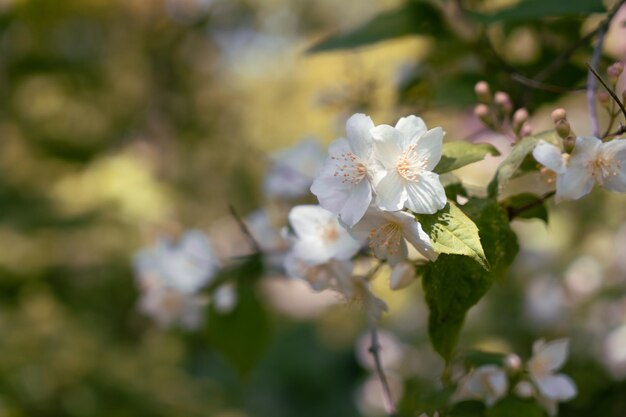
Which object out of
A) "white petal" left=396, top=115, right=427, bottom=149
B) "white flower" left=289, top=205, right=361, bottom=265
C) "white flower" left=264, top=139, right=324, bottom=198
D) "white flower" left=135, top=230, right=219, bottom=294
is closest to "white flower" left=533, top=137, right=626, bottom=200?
"white petal" left=396, top=115, right=427, bottom=149

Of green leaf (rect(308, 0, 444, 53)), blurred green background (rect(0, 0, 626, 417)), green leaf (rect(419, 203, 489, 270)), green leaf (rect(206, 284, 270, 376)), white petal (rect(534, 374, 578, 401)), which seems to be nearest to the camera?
green leaf (rect(419, 203, 489, 270))

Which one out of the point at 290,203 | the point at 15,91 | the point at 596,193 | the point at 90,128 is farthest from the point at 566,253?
the point at 15,91

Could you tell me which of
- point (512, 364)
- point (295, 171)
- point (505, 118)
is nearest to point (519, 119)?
point (505, 118)

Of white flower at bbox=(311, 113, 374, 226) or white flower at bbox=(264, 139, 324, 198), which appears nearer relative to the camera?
white flower at bbox=(311, 113, 374, 226)

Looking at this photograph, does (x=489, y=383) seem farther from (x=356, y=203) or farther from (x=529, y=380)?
(x=356, y=203)

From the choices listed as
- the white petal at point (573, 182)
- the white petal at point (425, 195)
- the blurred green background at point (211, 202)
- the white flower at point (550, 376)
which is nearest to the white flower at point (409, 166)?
the white petal at point (425, 195)

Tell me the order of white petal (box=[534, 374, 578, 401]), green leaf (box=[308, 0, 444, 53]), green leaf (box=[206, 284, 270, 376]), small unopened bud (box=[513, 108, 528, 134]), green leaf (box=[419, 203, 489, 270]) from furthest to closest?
green leaf (box=[206, 284, 270, 376]), green leaf (box=[308, 0, 444, 53]), white petal (box=[534, 374, 578, 401]), small unopened bud (box=[513, 108, 528, 134]), green leaf (box=[419, 203, 489, 270])

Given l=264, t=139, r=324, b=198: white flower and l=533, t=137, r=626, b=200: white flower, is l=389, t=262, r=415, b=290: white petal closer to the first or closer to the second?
l=533, t=137, r=626, b=200: white flower
